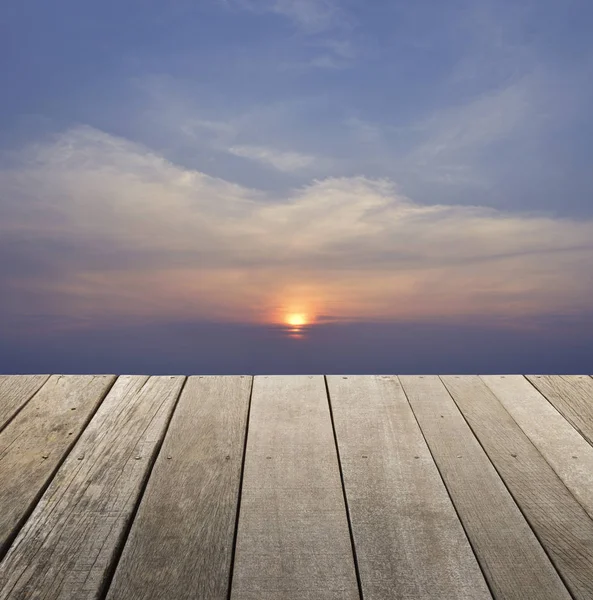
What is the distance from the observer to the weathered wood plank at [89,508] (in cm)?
137

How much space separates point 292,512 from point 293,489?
0.42 feet

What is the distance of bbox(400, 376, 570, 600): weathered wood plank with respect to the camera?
4.54 feet

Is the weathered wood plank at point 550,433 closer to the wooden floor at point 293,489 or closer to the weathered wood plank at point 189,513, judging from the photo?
the wooden floor at point 293,489

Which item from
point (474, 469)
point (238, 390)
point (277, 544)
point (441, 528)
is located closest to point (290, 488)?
point (277, 544)

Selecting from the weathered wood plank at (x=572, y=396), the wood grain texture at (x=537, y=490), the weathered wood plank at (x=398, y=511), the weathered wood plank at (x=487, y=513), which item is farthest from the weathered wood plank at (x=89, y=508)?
the weathered wood plank at (x=572, y=396)

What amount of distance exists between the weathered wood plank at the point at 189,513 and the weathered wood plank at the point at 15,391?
0.61 meters

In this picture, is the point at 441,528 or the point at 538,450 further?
the point at 538,450

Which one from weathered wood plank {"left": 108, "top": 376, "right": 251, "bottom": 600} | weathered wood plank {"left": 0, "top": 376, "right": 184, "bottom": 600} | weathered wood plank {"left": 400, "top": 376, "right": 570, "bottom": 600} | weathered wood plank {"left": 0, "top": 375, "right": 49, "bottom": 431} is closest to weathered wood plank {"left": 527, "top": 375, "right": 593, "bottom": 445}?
weathered wood plank {"left": 400, "top": 376, "right": 570, "bottom": 600}

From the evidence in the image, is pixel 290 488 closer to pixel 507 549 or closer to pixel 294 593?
pixel 294 593

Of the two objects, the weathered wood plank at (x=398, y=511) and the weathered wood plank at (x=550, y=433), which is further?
the weathered wood plank at (x=550, y=433)

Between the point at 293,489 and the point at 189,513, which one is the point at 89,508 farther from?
the point at 293,489

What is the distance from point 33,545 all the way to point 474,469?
3.97 ft

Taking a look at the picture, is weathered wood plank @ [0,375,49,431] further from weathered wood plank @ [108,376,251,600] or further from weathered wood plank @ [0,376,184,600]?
weathered wood plank @ [108,376,251,600]

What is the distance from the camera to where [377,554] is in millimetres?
1463
